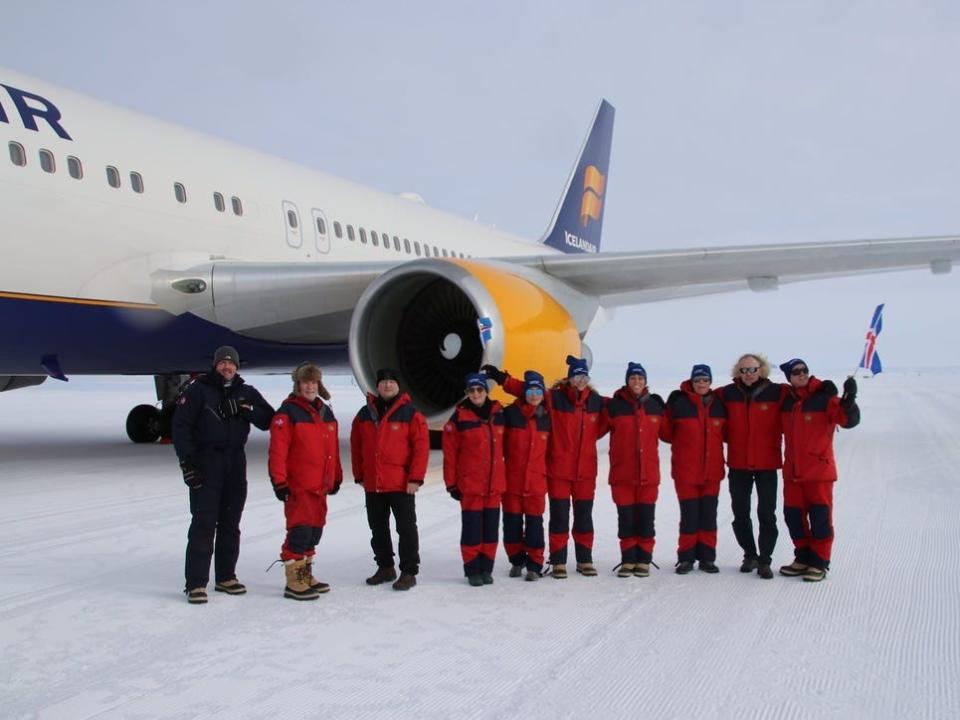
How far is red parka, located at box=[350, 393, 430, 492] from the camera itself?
3807mm

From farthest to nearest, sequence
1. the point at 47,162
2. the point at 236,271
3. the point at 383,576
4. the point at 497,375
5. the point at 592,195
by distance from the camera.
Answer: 1. the point at 592,195
2. the point at 236,271
3. the point at 47,162
4. the point at 497,375
5. the point at 383,576

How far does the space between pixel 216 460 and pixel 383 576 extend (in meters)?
0.89

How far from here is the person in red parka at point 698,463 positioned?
160 inches

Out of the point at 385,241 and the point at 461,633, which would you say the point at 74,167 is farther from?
the point at 461,633

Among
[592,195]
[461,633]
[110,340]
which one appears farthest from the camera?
[592,195]

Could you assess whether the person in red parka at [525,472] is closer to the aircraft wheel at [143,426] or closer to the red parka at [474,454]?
the red parka at [474,454]

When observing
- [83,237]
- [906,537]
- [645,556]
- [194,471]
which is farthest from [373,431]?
[83,237]

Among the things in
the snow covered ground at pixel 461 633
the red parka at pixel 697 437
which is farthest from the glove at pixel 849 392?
the snow covered ground at pixel 461 633

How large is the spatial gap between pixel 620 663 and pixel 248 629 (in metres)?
1.34

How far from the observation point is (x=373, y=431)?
3898 mm

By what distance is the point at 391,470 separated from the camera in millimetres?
3811

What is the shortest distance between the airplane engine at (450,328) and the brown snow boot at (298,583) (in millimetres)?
2884

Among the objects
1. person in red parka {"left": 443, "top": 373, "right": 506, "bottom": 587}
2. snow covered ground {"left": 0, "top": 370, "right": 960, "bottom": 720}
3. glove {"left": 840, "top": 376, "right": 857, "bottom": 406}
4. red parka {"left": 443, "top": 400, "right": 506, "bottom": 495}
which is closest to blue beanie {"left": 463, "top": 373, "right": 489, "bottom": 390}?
person in red parka {"left": 443, "top": 373, "right": 506, "bottom": 587}

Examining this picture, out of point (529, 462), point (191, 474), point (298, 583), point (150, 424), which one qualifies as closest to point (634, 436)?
point (529, 462)
